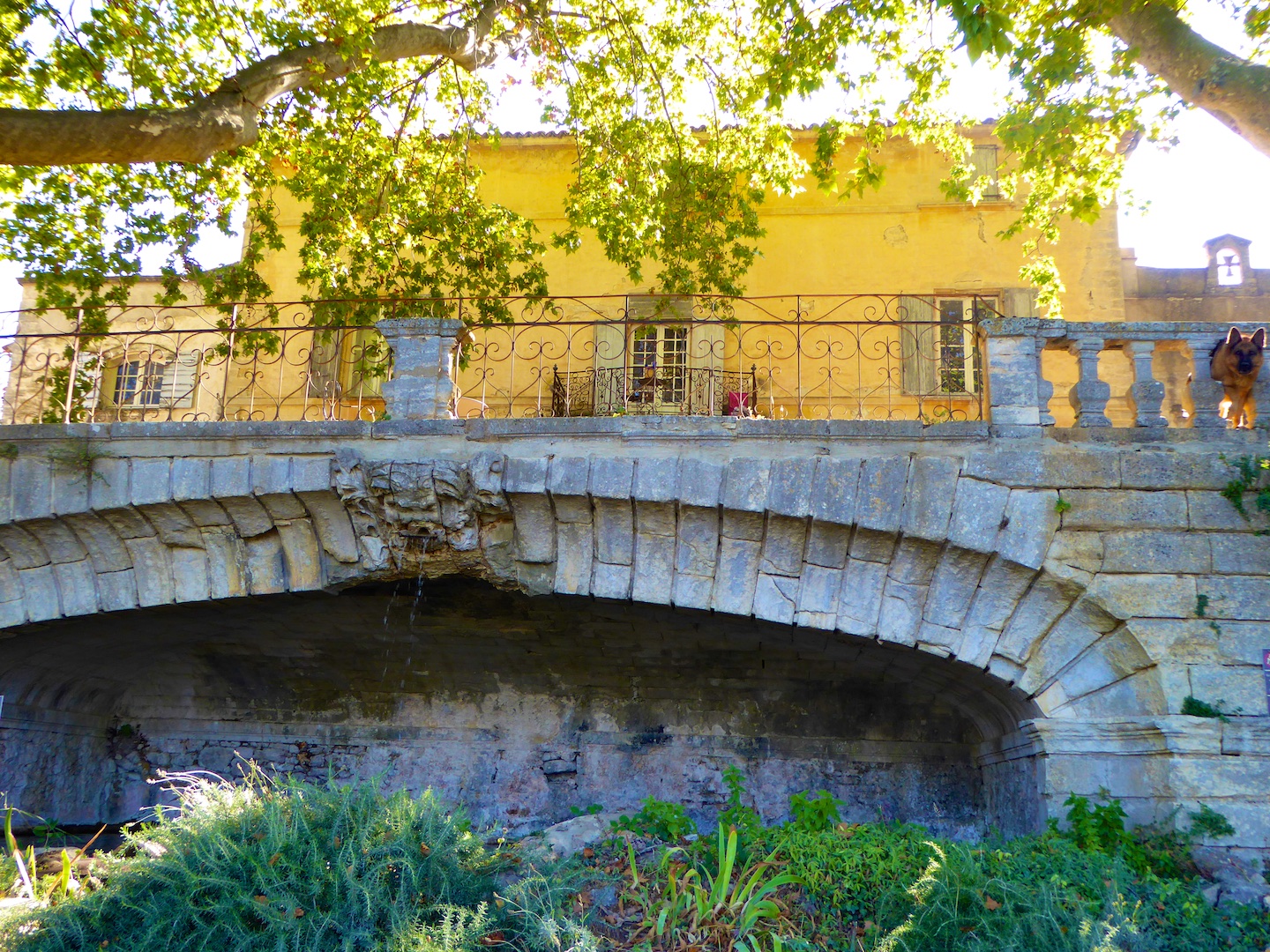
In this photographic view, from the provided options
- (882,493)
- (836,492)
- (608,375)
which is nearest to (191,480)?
(836,492)

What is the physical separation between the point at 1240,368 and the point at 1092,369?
761 mm

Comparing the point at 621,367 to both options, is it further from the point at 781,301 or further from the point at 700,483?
the point at 700,483

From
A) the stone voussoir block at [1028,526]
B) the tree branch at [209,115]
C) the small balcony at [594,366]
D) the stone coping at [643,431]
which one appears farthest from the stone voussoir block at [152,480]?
the stone voussoir block at [1028,526]

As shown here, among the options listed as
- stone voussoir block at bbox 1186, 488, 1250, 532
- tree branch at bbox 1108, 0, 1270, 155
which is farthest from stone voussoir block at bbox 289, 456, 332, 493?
tree branch at bbox 1108, 0, 1270, 155

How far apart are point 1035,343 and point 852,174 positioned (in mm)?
3043

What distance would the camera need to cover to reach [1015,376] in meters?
5.61

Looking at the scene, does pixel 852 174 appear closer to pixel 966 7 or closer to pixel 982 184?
pixel 982 184

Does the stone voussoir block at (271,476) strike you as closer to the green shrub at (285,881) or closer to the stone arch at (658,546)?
the stone arch at (658,546)

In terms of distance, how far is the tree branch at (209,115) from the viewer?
5.71 metres

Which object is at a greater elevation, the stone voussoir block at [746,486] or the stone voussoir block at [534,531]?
the stone voussoir block at [746,486]

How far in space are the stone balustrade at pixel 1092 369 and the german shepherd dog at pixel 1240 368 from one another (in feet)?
0.15

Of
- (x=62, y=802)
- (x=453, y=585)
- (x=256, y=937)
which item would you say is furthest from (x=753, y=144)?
(x=62, y=802)

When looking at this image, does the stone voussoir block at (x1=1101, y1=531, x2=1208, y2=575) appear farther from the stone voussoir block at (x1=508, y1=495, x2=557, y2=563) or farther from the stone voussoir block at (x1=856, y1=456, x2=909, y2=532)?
the stone voussoir block at (x1=508, y1=495, x2=557, y2=563)

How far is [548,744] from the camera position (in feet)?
24.7
